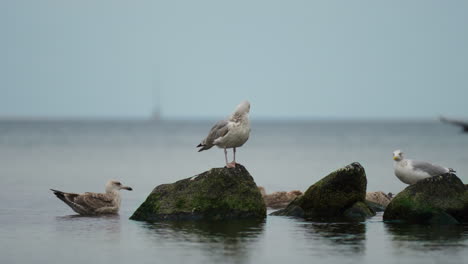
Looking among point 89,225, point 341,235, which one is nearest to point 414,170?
point 341,235

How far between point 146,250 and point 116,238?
180 cm

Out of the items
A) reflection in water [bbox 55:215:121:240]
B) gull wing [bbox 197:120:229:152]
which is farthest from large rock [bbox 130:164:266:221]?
reflection in water [bbox 55:215:121:240]

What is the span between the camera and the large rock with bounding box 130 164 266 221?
21578 millimetres

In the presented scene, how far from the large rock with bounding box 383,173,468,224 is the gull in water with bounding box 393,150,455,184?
1.10m

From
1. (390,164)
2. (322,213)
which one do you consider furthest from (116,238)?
(390,164)

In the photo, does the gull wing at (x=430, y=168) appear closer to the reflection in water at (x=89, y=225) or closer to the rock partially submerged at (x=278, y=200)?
the rock partially submerged at (x=278, y=200)

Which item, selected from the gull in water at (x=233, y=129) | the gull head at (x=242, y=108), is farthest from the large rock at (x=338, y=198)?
the gull head at (x=242, y=108)

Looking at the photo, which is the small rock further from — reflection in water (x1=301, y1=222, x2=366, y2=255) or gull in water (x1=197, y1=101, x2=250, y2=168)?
gull in water (x1=197, y1=101, x2=250, y2=168)

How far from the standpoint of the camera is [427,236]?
757 inches

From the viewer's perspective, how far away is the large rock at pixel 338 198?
22.5 m

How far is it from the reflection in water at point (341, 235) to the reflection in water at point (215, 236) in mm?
1207

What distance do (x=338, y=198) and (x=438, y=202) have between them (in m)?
2.71

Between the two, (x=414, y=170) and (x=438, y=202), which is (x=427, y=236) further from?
(x=414, y=170)

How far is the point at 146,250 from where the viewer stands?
17594mm
